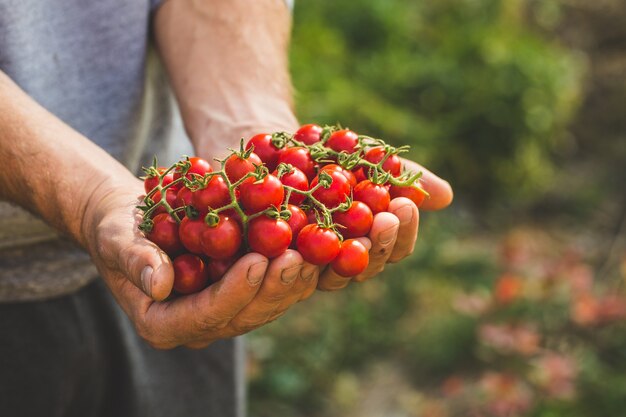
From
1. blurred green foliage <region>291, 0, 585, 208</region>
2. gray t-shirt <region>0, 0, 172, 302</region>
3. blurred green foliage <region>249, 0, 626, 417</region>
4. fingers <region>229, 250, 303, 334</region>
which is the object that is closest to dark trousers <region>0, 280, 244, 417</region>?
gray t-shirt <region>0, 0, 172, 302</region>

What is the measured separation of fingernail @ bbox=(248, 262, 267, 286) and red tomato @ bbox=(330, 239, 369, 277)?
6.7 inches

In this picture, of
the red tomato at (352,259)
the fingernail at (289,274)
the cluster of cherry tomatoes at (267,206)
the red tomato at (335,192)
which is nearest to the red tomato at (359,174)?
the cluster of cherry tomatoes at (267,206)

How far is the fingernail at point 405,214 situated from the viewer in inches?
58.2

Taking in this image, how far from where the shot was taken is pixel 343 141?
166 centimetres

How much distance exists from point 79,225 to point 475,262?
9.37 feet

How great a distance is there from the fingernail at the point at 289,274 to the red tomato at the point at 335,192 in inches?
7.4

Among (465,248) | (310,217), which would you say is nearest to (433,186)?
(310,217)

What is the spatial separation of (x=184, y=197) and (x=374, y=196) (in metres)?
0.38

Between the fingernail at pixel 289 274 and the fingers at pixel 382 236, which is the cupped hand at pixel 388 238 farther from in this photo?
the fingernail at pixel 289 274

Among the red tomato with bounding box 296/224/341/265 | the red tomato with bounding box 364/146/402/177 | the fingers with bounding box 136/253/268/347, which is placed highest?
the red tomato with bounding box 364/146/402/177

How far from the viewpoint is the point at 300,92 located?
4.36m

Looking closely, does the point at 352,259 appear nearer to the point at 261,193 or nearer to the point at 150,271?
the point at 261,193

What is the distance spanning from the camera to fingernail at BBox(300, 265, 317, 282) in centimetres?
139

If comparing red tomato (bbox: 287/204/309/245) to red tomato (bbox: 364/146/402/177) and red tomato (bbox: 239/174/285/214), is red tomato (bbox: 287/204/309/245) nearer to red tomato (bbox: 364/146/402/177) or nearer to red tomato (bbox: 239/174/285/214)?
red tomato (bbox: 239/174/285/214)
